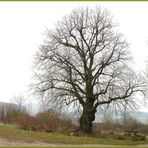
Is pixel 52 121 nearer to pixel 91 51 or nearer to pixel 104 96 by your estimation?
pixel 104 96

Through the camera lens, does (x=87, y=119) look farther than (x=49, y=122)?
Result: No

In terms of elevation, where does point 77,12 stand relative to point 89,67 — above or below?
above

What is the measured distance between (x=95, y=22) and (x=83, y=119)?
11.1m

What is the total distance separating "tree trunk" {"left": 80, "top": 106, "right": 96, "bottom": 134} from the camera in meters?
34.3

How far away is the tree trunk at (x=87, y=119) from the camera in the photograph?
34.3 m

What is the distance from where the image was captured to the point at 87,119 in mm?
34375

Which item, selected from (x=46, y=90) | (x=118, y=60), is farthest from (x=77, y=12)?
(x=46, y=90)

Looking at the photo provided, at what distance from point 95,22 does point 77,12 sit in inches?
103

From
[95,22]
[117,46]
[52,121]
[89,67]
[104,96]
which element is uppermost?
[95,22]

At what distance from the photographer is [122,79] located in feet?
113

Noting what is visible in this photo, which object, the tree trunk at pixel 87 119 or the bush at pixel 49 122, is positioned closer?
the tree trunk at pixel 87 119

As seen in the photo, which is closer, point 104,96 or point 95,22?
point 104,96

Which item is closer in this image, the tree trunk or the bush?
the tree trunk

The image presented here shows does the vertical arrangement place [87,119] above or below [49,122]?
above
